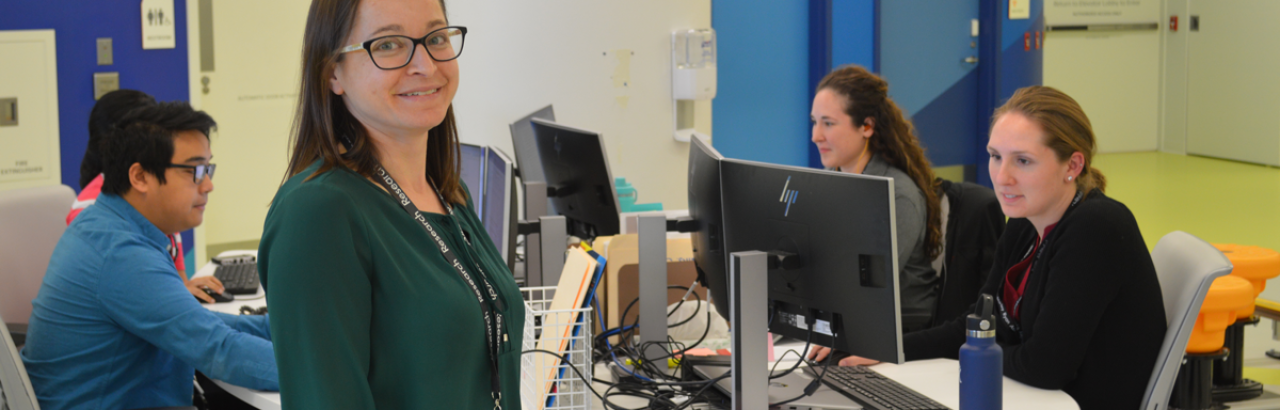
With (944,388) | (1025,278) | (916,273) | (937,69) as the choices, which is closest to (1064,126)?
(1025,278)

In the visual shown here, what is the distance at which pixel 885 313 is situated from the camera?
151 cm

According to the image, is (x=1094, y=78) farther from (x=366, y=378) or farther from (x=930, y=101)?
(x=366, y=378)

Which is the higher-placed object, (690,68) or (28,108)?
(690,68)

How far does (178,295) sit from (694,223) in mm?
1061

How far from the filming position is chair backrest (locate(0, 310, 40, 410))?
5.88 feet

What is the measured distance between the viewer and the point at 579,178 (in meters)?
2.65

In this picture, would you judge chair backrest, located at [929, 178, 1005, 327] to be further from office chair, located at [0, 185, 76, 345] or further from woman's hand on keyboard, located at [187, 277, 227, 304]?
office chair, located at [0, 185, 76, 345]

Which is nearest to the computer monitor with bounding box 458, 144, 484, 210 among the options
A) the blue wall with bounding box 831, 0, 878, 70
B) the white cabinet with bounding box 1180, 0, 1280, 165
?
the blue wall with bounding box 831, 0, 878, 70

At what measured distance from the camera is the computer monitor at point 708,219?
69.4 inches

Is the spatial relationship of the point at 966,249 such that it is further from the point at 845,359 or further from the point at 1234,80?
the point at 1234,80

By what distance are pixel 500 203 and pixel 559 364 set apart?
71 cm

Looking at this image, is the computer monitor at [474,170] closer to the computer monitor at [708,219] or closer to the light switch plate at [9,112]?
the computer monitor at [708,219]

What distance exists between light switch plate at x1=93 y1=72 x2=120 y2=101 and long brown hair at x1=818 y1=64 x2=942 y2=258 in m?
3.47

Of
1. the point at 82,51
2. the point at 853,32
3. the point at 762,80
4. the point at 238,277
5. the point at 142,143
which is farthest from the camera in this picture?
the point at 853,32
